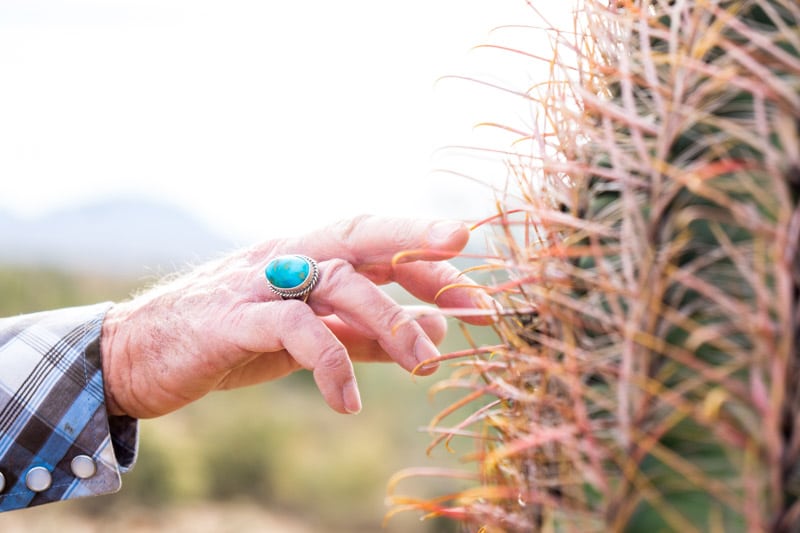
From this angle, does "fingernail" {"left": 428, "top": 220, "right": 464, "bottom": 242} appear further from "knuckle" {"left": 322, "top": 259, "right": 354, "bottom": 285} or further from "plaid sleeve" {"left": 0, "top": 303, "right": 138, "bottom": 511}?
"plaid sleeve" {"left": 0, "top": 303, "right": 138, "bottom": 511}

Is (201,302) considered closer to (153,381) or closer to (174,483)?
(153,381)

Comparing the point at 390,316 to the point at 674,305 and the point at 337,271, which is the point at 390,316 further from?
the point at 674,305

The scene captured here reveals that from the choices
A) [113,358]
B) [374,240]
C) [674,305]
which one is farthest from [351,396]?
[674,305]

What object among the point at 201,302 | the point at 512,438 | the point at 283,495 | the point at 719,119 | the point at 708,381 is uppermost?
the point at 719,119

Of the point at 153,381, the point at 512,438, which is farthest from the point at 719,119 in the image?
the point at 153,381

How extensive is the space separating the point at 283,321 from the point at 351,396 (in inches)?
4.1

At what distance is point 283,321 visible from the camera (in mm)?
836

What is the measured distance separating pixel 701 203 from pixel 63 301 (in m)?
8.11

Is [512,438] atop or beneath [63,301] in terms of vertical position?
atop

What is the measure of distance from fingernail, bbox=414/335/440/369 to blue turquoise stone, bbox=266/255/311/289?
0.13 metres

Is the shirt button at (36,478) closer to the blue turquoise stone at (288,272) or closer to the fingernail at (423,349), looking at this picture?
the blue turquoise stone at (288,272)

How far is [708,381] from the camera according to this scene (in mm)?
394

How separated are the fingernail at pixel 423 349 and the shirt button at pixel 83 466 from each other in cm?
46

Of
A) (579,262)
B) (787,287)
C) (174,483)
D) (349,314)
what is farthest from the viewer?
(174,483)
